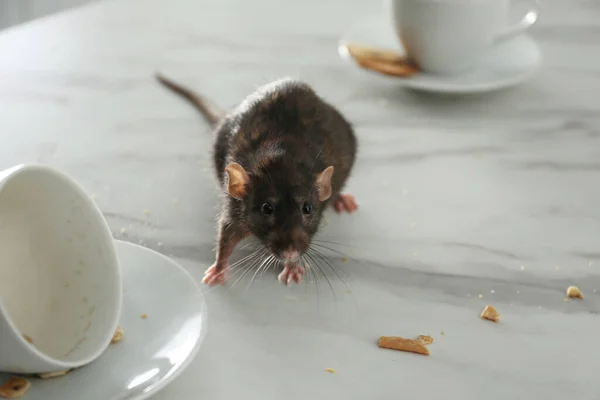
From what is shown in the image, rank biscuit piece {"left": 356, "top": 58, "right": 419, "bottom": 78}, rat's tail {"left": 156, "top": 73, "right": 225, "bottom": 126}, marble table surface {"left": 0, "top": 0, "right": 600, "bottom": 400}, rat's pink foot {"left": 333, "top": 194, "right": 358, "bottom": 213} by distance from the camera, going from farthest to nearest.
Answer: biscuit piece {"left": 356, "top": 58, "right": 419, "bottom": 78}, rat's tail {"left": 156, "top": 73, "right": 225, "bottom": 126}, rat's pink foot {"left": 333, "top": 194, "right": 358, "bottom": 213}, marble table surface {"left": 0, "top": 0, "right": 600, "bottom": 400}

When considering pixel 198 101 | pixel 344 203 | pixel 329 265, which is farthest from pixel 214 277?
pixel 198 101

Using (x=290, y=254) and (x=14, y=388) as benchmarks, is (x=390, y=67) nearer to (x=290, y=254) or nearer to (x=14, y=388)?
(x=290, y=254)

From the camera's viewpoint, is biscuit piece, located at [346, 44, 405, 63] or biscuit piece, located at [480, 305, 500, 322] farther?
biscuit piece, located at [346, 44, 405, 63]

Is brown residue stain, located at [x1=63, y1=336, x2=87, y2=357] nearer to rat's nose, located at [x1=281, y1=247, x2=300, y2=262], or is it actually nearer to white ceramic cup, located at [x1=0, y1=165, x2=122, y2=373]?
white ceramic cup, located at [x1=0, y1=165, x2=122, y2=373]

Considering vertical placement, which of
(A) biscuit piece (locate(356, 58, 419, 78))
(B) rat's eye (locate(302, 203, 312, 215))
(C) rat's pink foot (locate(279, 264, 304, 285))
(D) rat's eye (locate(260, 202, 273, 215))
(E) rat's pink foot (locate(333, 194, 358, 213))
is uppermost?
(A) biscuit piece (locate(356, 58, 419, 78))

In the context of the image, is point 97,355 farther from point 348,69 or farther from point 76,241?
point 348,69

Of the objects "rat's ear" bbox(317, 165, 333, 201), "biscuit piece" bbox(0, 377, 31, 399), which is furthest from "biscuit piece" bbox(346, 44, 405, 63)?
"biscuit piece" bbox(0, 377, 31, 399)

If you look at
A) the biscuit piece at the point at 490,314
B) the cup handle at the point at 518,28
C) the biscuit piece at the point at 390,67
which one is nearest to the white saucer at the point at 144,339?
the biscuit piece at the point at 490,314
